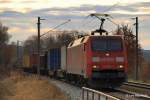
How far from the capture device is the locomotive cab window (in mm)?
33438

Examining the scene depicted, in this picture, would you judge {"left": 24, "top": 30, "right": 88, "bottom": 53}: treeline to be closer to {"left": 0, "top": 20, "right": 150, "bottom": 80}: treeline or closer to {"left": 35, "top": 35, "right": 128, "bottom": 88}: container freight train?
{"left": 0, "top": 20, "right": 150, "bottom": 80}: treeline

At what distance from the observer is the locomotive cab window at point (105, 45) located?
3344 cm

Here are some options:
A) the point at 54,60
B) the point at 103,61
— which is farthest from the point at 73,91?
the point at 54,60

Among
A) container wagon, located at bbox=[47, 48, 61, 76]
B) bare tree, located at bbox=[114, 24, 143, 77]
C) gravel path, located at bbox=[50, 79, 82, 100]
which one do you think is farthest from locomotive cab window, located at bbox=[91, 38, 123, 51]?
bare tree, located at bbox=[114, 24, 143, 77]

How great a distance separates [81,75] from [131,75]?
32.0m

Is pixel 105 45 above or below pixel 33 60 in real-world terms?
above

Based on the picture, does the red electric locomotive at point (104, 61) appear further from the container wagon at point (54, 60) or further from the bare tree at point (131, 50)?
the bare tree at point (131, 50)

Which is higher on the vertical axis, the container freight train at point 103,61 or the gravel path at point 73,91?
the container freight train at point 103,61

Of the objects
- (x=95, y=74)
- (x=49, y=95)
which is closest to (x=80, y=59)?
(x=95, y=74)

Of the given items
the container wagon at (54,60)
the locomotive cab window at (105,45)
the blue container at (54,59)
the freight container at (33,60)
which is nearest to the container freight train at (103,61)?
the locomotive cab window at (105,45)

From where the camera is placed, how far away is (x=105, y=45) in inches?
1320

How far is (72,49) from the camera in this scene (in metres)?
40.8

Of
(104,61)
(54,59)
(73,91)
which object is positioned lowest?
(73,91)

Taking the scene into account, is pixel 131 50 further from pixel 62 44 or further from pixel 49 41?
pixel 49 41
